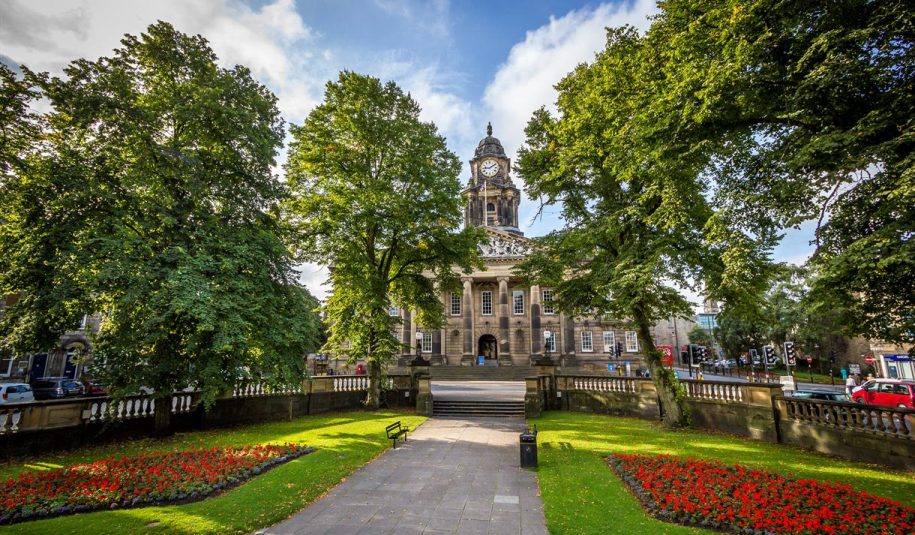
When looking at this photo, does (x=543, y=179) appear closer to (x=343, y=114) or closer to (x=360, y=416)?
(x=343, y=114)

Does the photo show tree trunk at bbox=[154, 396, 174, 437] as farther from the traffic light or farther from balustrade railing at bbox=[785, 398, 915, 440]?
the traffic light

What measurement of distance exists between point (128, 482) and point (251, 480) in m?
2.28

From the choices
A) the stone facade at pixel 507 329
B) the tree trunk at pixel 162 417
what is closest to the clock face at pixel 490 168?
the stone facade at pixel 507 329

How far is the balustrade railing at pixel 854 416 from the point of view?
1055cm

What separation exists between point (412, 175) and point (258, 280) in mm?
9449

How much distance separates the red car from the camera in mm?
18297

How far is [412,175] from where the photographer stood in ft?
66.1

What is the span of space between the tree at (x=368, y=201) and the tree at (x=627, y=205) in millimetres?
4590

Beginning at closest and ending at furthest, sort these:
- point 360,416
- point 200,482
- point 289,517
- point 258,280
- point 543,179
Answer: point 289,517, point 200,482, point 258,280, point 543,179, point 360,416

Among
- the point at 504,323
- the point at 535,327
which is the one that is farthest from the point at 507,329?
the point at 535,327

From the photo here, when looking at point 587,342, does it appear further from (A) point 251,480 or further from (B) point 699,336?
(A) point 251,480

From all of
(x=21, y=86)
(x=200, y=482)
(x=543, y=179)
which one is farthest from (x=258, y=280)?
(x=543, y=179)

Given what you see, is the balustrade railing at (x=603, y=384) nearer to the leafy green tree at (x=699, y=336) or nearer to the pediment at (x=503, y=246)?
the pediment at (x=503, y=246)

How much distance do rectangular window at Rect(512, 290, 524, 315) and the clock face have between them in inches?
819
